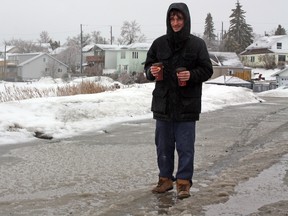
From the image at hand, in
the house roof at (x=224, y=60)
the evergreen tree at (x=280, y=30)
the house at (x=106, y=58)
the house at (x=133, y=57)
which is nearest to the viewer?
the house roof at (x=224, y=60)

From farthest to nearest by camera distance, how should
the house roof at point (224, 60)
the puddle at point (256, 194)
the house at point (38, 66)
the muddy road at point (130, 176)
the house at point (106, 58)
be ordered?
1. the house at point (38, 66)
2. the house at point (106, 58)
3. the house roof at point (224, 60)
4. the muddy road at point (130, 176)
5. the puddle at point (256, 194)

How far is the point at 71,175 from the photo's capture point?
5.80 metres

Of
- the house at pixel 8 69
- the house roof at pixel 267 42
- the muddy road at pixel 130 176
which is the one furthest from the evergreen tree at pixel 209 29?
the muddy road at pixel 130 176

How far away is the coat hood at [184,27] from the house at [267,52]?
2899 inches

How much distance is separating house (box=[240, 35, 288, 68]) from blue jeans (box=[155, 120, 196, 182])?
73.6m

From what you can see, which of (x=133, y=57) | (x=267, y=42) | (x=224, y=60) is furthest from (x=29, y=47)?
(x=224, y=60)

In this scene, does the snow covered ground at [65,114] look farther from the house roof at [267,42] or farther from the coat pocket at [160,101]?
the house roof at [267,42]

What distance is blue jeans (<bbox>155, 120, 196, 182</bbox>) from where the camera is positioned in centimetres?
457

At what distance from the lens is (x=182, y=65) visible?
4.53m

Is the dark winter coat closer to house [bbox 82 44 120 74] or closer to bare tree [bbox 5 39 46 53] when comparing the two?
house [bbox 82 44 120 74]

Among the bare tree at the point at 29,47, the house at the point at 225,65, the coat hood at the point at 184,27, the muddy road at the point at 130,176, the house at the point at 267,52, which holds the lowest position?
the muddy road at the point at 130,176

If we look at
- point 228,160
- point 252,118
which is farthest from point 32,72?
point 228,160

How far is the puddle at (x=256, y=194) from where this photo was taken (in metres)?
4.09

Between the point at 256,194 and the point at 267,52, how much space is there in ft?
247
